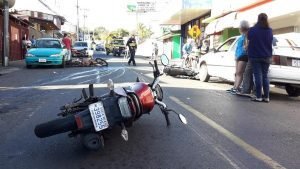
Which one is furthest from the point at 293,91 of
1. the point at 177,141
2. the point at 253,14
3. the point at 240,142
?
the point at 253,14

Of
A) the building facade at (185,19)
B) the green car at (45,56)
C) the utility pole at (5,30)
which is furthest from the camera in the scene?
the building facade at (185,19)

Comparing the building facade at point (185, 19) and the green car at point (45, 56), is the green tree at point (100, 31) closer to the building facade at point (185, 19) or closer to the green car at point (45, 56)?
the building facade at point (185, 19)

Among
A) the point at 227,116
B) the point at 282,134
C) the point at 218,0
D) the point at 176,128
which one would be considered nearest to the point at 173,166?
the point at 176,128

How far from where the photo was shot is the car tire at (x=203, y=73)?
1423 cm

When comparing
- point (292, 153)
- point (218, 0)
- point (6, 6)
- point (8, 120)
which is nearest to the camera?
point (292, 153)

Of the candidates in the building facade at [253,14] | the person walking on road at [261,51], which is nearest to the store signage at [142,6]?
the building facade at [253,14]

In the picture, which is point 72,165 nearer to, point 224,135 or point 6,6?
point 224,135

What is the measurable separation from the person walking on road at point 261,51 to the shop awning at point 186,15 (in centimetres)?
2211

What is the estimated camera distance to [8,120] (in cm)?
686

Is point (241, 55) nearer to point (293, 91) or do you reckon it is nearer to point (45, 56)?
point (293, 91)

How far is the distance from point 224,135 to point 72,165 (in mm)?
2299

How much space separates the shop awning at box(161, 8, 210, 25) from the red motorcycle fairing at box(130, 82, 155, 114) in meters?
26.5

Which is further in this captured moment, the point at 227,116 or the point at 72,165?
the point at 227,116

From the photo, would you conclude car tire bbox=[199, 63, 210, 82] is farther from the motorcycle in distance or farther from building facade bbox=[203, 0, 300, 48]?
the motorcycle in distance
